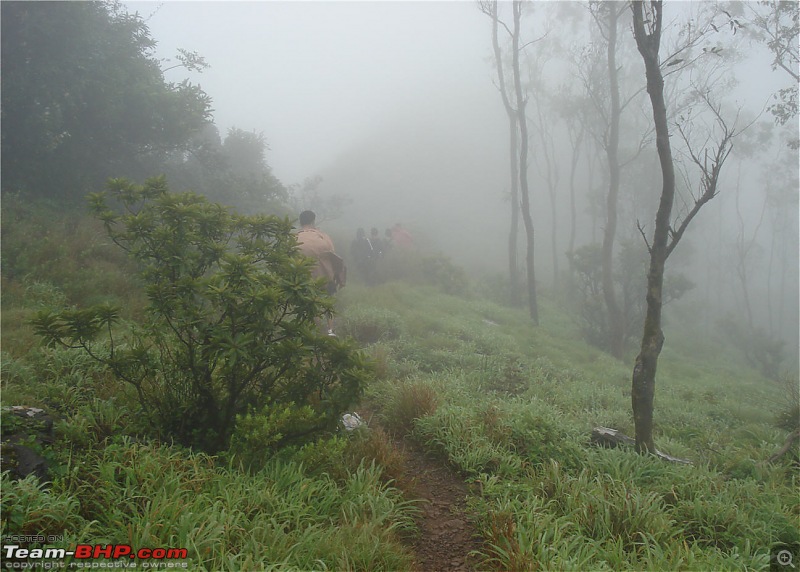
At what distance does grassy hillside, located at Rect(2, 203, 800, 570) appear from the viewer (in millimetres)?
2680

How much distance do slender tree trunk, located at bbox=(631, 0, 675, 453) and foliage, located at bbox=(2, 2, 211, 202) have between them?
10.7m

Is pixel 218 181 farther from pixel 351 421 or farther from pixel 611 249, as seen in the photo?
pixel 611 249

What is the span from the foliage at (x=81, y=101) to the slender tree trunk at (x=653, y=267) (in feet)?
35.2

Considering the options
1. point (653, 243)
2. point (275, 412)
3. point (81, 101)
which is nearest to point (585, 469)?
point (653, 243)

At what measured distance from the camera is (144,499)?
2826mm

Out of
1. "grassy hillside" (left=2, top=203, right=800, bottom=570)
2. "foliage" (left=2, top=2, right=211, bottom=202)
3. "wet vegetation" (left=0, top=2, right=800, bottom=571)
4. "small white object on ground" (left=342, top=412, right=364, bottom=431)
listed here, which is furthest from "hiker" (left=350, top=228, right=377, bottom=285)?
"small white object on ground" (left=342, top=412, right=364, bottom=431)

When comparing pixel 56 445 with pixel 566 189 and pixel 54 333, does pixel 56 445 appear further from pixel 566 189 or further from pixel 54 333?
pixel 566 189

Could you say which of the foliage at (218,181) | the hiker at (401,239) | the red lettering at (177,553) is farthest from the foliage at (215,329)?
the hiker at (401,239)

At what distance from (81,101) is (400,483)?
35.7 ft

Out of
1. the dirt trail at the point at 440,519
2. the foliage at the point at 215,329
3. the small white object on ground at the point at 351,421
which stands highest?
the foliage at the point at 215,329

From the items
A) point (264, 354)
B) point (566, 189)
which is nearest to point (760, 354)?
point (264, 354)

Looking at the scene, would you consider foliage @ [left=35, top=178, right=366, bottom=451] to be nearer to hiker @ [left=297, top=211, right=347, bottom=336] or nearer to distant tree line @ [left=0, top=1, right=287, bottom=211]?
hiker @ [left=297, top=211, right=347, bottom=336]

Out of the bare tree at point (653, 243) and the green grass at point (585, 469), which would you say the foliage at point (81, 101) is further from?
the bare tree at point (653, 243)

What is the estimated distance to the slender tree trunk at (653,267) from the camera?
4.62 meters
